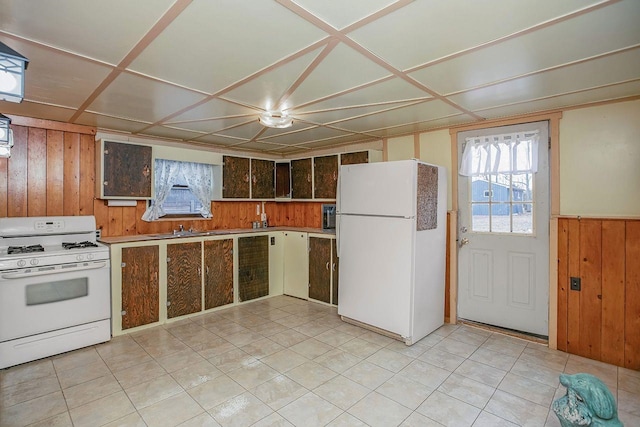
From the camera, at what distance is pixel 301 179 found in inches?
205

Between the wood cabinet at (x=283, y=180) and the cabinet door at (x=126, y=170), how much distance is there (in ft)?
6.53

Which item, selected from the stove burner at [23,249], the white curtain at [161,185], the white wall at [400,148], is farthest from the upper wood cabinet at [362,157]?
the stove burner at [23,249]

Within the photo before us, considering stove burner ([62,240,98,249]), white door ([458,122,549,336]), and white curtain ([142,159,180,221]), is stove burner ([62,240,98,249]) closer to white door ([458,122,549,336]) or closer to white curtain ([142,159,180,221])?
white curtain ([142,159,180,221])

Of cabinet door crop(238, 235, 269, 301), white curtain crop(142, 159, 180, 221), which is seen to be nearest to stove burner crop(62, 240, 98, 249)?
white curtain crop(142, 159, 180, 221)

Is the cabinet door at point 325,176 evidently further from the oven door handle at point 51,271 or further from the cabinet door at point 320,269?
the oven door handle at point 51,271

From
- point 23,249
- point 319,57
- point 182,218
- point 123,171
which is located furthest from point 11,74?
point 182,218

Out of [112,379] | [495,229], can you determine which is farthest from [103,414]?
[495,229]

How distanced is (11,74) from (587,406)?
3.26 m

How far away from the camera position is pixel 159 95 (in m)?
2.71

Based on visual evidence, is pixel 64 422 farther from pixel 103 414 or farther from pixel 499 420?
pixel 499 420

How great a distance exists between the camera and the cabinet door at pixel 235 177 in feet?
15.7

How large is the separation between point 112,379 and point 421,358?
264 centimetres

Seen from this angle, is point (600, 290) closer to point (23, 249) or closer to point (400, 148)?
point (400, 148)

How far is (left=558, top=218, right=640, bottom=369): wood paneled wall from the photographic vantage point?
9.28 ft
